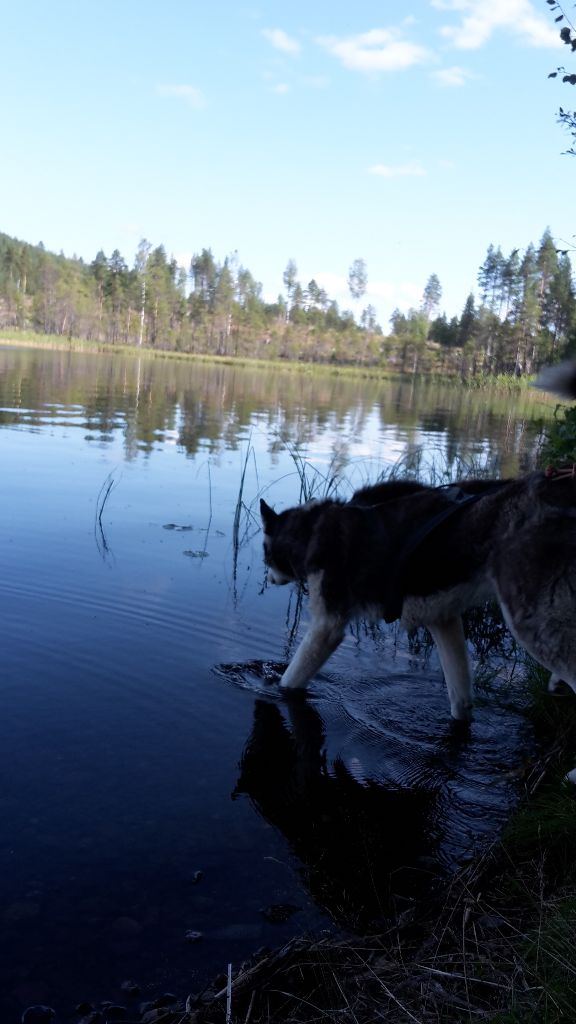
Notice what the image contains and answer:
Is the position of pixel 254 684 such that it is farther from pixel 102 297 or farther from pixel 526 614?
pixel 102 297

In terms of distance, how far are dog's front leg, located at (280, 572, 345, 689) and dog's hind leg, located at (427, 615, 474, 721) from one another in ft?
2.73

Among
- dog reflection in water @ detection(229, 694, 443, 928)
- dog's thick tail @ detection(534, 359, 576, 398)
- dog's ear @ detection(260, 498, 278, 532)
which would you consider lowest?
dog reflection in water @ detection(229, 694, 443, 928)

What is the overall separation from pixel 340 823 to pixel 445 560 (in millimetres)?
2020

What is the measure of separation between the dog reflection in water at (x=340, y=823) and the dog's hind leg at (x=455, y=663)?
4.17 feet

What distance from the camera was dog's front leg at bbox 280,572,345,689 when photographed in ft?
21.5

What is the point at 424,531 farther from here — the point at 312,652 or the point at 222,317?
the point at 222,317

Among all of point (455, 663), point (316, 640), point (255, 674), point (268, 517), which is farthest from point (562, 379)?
point (255, 674)

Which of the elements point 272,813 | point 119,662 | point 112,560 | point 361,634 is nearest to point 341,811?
point 272,813

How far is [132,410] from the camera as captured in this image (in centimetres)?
3023

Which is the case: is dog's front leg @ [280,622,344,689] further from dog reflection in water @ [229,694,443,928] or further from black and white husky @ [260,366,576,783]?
dog reflection in water @ [229,694,443,928]

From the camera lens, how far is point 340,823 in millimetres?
5121

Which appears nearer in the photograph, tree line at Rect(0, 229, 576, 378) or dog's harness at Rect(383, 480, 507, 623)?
dog's harness at Rect(383, 480, 507, 623)

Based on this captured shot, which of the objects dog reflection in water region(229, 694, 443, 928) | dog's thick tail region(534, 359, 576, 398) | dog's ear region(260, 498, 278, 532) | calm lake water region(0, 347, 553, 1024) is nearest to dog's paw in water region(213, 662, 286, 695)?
calm lake water region(0, 347, 553, 1024)

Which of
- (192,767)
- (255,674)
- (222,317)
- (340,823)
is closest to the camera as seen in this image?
(340,823)
